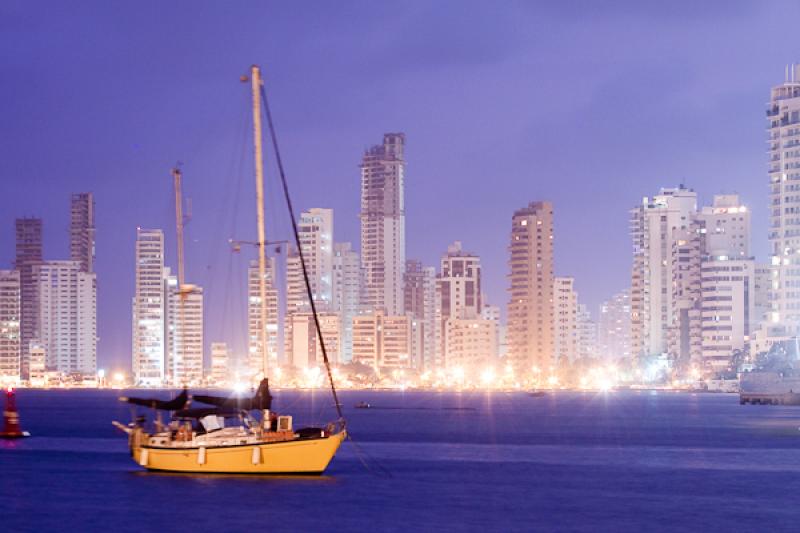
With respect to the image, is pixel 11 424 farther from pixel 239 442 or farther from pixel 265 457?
pixel 265 457

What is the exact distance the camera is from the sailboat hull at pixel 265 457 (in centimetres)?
6994

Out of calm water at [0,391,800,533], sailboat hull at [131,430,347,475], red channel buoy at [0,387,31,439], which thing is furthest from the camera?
red channel buoy at [0,387,31,439]

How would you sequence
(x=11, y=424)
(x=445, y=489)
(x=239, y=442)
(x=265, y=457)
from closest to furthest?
(x=265, y=457) → (x=239, y=442) → (x=445, y=489) → (x=11, y=424)

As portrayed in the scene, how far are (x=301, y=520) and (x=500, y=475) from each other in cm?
2570

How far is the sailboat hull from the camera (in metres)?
69.9

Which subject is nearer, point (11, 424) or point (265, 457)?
point (265, 457)

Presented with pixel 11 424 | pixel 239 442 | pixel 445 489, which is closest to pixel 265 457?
pixel 239 442

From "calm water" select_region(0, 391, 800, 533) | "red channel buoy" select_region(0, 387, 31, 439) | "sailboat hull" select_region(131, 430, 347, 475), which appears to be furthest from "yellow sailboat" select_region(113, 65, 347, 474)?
"red channel buoy" select_region(0, 387, 31, 439)

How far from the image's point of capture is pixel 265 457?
69938 mm

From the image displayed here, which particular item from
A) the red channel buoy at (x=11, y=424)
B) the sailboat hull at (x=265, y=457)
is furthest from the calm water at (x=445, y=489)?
the red channel buoy at (x=11, y=424)

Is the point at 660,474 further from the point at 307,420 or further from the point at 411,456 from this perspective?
the point at 307,420

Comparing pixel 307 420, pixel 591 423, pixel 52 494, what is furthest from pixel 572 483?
pixel 307 420

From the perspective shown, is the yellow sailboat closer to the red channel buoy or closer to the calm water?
the calm water

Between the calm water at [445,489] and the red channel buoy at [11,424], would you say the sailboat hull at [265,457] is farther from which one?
the red channel buoy at [11,424]
